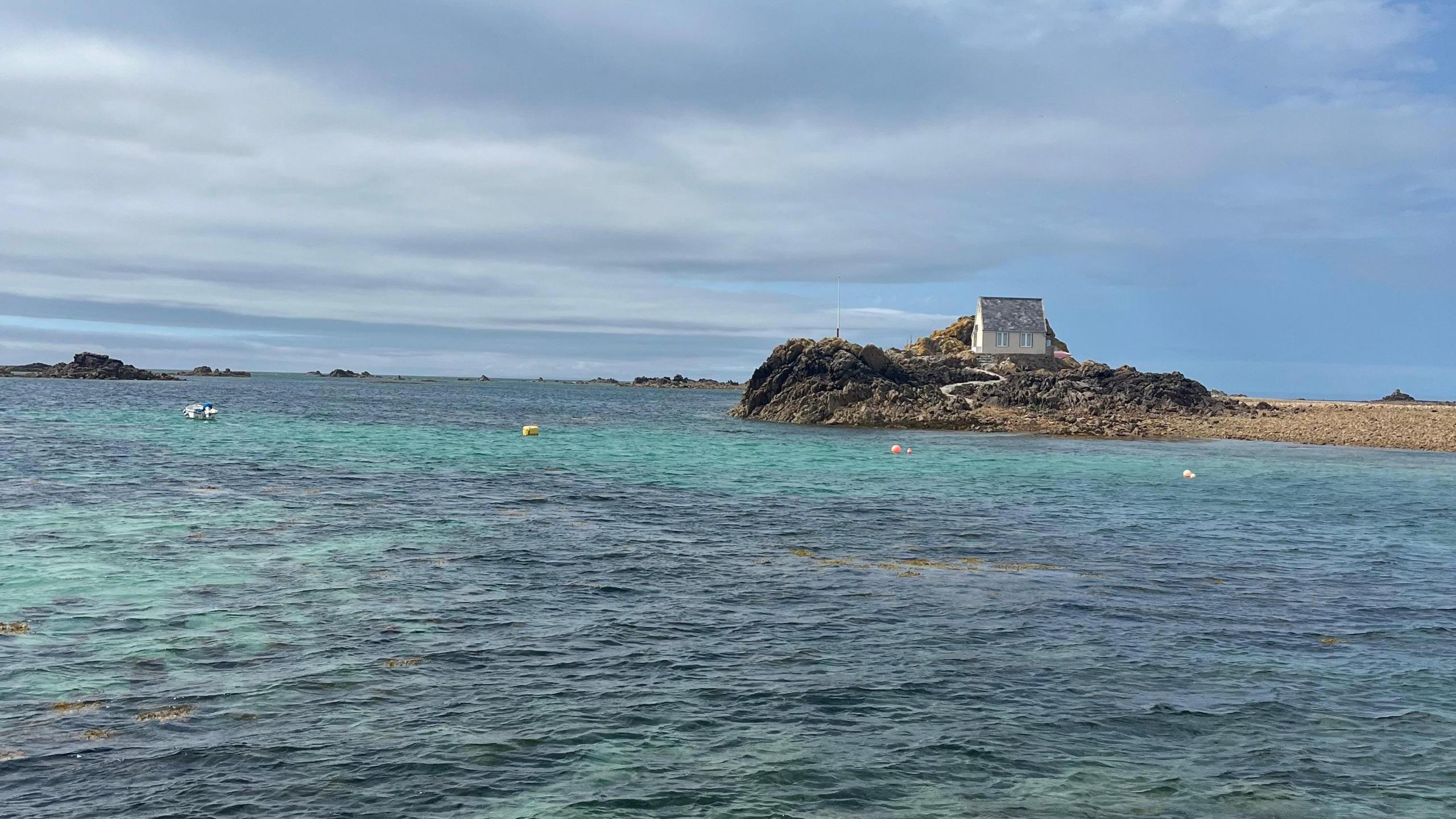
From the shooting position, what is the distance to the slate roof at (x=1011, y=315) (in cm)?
9500

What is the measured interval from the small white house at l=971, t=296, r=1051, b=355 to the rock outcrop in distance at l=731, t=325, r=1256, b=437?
321 inches

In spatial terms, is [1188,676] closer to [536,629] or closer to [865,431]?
[536,629]

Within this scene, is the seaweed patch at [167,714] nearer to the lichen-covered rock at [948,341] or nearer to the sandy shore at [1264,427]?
the sandy shore at [1264,427]

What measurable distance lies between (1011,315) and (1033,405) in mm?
23302

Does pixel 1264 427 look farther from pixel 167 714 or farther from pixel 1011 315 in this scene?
pixel 167 714

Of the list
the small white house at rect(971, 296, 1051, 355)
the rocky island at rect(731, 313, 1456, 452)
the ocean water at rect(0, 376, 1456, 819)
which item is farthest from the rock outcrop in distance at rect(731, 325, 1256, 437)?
the ocean water at rect(0, 376, 1456, 819)

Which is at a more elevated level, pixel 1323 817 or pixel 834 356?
pixel 834 356

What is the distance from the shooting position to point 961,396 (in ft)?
263

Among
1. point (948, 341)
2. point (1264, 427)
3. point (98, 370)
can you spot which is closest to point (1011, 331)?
point (948, 341)

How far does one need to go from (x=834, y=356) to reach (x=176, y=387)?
127326 mm

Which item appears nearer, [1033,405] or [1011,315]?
[1033,405]

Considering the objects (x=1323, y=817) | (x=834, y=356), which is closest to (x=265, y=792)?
(x=1323, y=817)

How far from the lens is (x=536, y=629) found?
14742 millimetres

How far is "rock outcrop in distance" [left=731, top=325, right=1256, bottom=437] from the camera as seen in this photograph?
71625 mm
